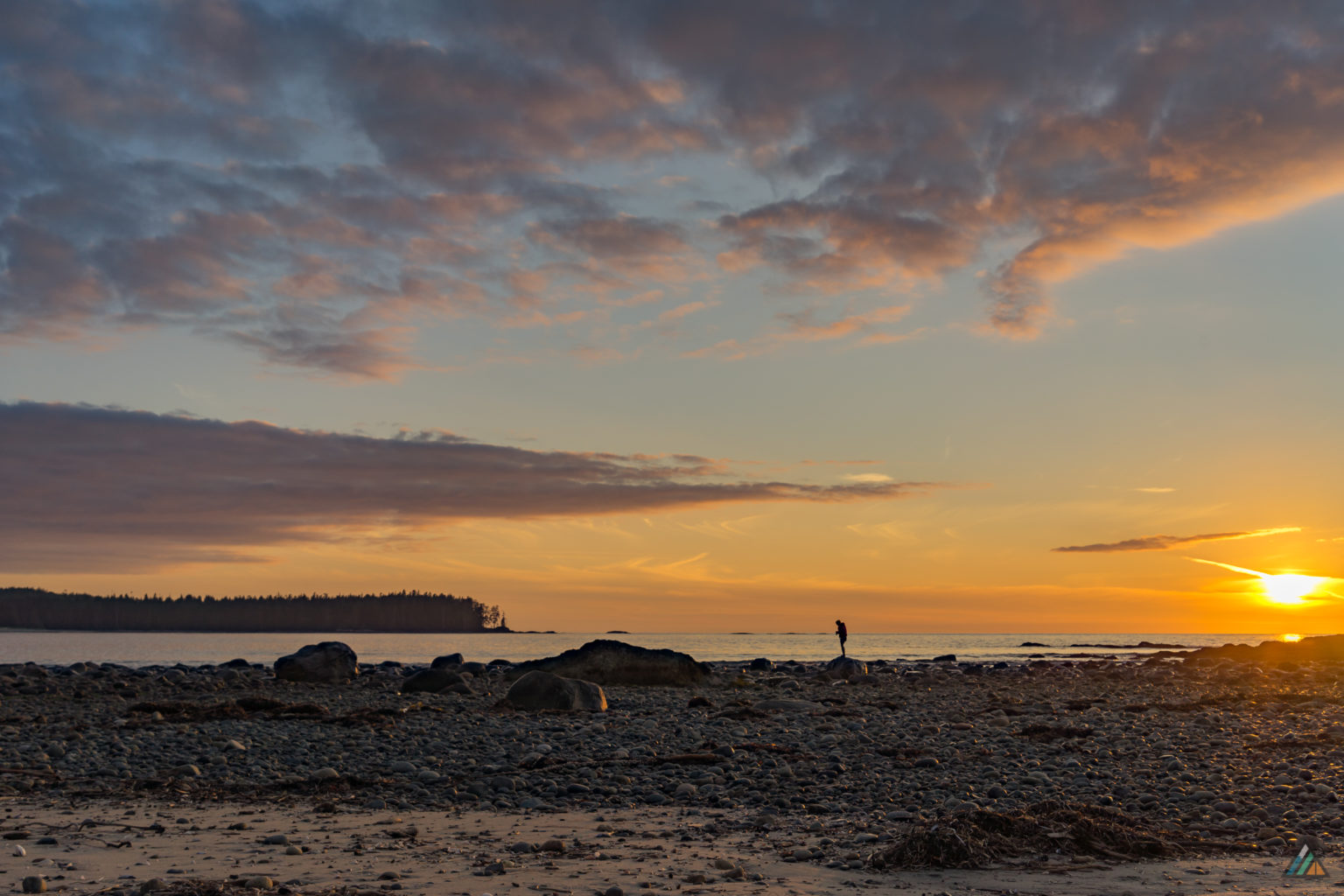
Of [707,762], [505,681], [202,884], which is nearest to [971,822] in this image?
[707,762]

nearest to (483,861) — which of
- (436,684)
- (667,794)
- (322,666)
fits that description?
(667,794)

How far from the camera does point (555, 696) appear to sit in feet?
68.8

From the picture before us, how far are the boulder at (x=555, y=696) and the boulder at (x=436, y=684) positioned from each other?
600cm

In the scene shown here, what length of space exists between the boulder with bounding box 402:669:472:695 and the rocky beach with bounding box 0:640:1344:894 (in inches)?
150

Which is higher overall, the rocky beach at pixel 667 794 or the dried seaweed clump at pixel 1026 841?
the dried seaweed clump at pixel 1026 841

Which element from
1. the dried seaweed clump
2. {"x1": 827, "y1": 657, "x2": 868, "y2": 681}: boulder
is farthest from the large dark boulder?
the dried seaweed clump

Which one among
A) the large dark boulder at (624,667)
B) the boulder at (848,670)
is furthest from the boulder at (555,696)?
the boulder at (848,670)

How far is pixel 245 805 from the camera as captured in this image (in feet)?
35.7

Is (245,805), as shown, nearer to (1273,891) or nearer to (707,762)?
(707,762)

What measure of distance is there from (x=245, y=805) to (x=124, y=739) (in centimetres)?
627

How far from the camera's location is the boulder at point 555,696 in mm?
20812

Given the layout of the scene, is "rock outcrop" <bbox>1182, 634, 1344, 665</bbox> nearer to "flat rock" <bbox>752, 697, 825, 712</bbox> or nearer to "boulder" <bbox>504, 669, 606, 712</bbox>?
"flat rock" <bbox>752, 697, 825, 712</bbox>

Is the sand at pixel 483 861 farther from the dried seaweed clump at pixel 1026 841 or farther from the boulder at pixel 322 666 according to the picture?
the boulder at pixel 322 666

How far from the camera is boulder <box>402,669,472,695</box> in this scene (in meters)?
27.0
